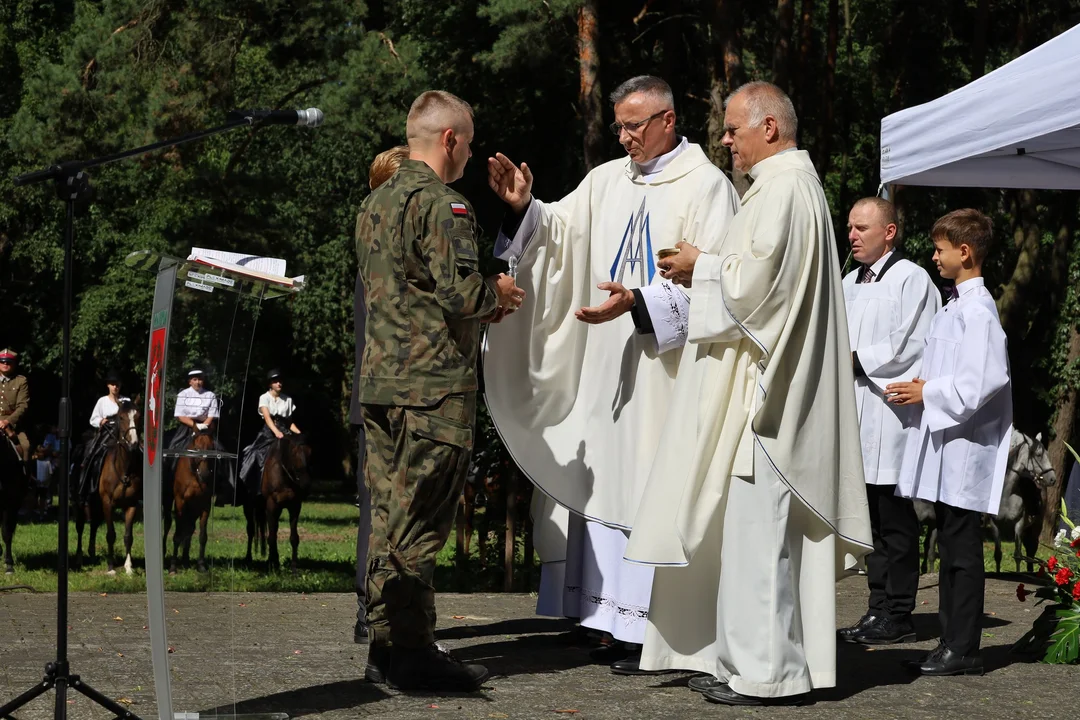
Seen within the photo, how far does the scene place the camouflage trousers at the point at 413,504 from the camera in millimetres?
4750

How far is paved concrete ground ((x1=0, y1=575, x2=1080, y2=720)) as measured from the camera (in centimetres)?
453

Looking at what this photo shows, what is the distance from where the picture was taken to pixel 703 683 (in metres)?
4.91

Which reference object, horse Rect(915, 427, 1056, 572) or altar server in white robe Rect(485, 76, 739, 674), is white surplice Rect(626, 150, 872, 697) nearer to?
altar server in white robe Rect(485, 76, 739, 674)

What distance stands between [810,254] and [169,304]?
7.62 ft

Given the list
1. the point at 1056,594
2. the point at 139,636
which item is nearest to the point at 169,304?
the point at 139,636

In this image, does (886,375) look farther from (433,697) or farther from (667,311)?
(433,697)

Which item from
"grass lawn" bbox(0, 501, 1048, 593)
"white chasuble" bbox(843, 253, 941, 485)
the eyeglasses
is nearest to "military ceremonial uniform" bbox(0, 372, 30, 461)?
"grass lawn" bbox(0, 501, 1048, 593)

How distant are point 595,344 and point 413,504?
1.47 meters

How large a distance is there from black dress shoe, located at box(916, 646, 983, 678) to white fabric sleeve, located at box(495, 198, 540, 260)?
94.9 inches

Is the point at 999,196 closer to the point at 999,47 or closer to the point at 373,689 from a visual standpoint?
the point at 999,47

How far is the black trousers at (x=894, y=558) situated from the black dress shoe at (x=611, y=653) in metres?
1.50

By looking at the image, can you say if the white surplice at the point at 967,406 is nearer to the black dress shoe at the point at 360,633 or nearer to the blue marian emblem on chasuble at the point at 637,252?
the blue marian emblem on chasuble at the point at 637,252

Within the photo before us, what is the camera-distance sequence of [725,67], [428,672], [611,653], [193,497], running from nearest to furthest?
[193,497] < [428,672] < [611,653] < [725,67]

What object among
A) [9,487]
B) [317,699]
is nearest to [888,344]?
[317,699]
